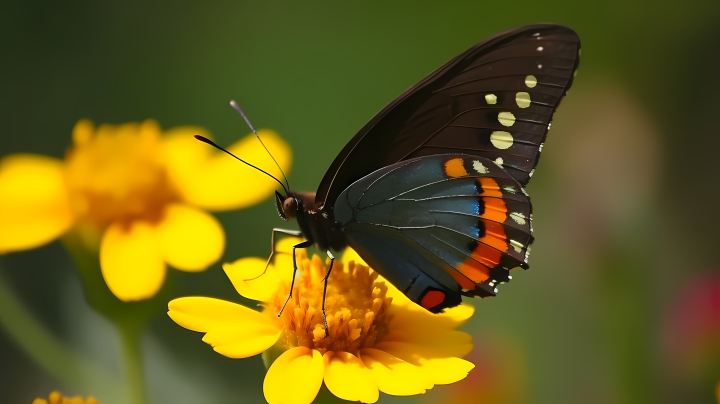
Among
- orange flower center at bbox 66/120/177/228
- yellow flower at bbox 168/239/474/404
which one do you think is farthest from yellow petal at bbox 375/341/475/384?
orange flower center at bbox 66/120/177/228

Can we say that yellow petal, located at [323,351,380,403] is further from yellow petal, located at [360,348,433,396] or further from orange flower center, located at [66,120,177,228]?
orange flower center, located at [66,120,177,228]

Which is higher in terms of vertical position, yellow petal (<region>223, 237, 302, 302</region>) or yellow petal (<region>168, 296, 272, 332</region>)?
yellow petal (<region>168, 296, 272, 332</region>)

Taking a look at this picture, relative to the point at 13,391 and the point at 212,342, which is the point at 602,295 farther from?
the point at 13,391

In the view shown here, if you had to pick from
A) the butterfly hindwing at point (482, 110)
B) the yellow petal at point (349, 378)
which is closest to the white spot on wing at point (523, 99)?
the butterfly hindwing at point (482, 110)

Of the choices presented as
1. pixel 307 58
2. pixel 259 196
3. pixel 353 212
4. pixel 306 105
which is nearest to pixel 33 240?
pixel 259 196

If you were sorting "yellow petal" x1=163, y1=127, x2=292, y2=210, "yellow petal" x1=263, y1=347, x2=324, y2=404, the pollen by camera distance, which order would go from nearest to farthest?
1. "yellow petal" x1=263, y1=347, x2=324, y2=404
2. the pollen
3. "yellow petal" x1=163, y1=127, x2=292, y2=210

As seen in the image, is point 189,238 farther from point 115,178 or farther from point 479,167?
point 479,167

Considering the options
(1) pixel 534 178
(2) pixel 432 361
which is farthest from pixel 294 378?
(1) pixel 534 178

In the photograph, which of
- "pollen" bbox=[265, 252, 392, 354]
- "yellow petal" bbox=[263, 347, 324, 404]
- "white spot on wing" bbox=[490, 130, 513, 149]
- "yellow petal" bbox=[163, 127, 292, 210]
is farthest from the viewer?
"yellow petal" bbox=[163, 127, 292, 210]
